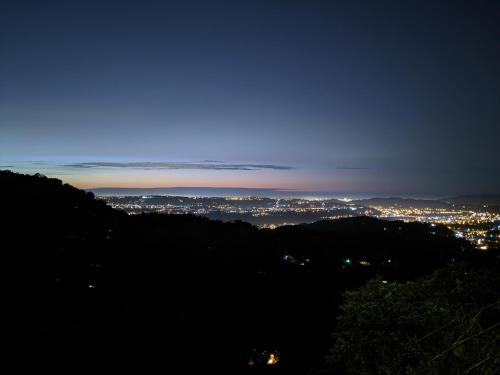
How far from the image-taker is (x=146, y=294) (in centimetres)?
1781

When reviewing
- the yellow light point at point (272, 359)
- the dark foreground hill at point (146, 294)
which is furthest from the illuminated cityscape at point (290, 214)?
the yellow light point at point (272, 359)

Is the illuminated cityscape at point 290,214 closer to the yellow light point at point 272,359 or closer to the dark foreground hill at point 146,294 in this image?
the dark foreground hill at point 146,294

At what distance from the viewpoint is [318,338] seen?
57.9ft

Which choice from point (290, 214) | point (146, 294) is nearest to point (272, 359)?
point (146, 294)

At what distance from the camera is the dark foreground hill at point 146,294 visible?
12695mm

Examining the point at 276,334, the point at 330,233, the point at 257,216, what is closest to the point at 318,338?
the point at 276,334

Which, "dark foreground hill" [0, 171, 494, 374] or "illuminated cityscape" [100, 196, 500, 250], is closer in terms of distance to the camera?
"dark foreground hill" [0, 171, 494, 374]

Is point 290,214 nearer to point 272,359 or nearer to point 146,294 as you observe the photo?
point 146,294

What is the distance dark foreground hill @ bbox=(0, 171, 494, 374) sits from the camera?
12.7 metres

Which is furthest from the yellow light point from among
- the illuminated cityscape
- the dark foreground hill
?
the illuminated cityscape

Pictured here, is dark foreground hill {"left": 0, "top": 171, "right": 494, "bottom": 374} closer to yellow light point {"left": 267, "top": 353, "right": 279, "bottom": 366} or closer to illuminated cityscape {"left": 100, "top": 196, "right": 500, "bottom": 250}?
yellow light point {"left": 267, "top": 353, "right": 279, "bottom": 366}

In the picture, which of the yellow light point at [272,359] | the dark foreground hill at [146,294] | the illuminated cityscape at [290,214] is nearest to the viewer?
the dark foreground hill at [146,294]

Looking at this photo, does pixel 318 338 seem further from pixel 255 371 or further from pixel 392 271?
pixel 392 271

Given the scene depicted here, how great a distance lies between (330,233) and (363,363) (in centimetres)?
4462
